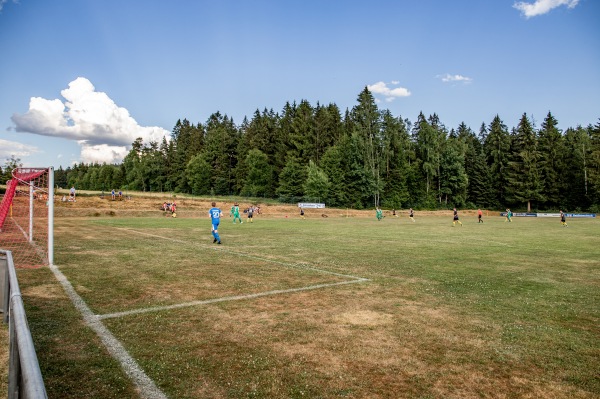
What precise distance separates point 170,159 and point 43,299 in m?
112

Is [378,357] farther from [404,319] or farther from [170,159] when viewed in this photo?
[170,159]

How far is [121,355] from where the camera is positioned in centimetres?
486

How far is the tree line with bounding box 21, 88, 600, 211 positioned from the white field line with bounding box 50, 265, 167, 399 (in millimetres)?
62923

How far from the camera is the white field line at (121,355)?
13.1 ft

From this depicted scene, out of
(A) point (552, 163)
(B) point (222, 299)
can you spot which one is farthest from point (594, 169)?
(B) point (222, 299)

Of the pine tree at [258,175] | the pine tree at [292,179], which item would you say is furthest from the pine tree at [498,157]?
the pine tree at [258,175]

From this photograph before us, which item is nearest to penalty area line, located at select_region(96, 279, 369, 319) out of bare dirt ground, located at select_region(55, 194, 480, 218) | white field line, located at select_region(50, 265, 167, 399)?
white field line, located at select_region(50, 265, 167, 399)

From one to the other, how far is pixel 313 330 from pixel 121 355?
9.07ft

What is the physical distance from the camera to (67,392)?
155 inches

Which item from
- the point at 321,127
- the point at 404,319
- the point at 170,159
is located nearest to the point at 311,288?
the point at 404,319

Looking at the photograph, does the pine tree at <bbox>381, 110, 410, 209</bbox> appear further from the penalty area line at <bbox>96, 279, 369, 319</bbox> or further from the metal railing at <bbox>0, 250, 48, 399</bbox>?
the metal railing at <bbox>0, 250, 48, 399</bbox>

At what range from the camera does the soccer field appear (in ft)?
13.8

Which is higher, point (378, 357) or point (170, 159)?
point (170, 159)

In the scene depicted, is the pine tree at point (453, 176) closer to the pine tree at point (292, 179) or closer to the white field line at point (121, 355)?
the pine tree at point (292, 179)
